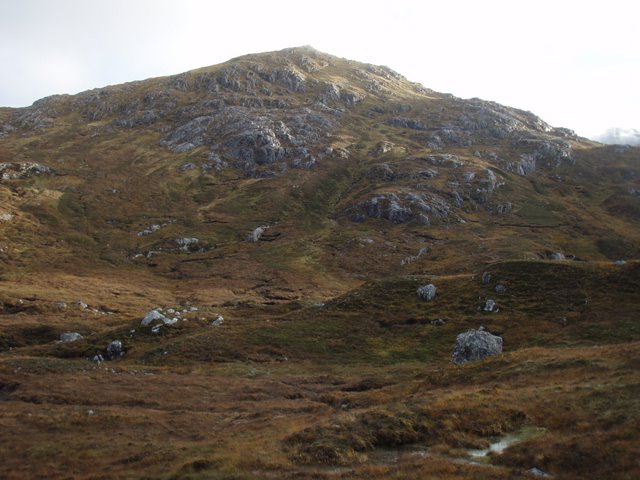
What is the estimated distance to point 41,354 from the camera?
72375 mm

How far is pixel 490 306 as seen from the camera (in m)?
79.2

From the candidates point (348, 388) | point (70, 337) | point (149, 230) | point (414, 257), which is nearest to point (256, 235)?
point (149, 230)

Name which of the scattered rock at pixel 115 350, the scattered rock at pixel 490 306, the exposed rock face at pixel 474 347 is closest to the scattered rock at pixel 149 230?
the scattered rock at pixel 115 350

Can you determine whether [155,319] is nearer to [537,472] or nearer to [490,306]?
[490,306]

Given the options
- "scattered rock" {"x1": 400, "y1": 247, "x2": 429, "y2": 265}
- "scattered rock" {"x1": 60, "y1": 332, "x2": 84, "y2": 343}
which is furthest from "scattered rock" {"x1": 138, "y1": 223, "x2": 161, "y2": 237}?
"scattered rock" {"x1": 60, "y1": 332, "x2": 84, "y2": 343}

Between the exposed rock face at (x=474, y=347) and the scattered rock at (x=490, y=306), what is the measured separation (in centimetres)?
1711

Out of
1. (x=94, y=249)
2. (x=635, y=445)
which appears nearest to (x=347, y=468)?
(x=635, y=445)

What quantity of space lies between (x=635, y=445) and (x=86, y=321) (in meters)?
95.0

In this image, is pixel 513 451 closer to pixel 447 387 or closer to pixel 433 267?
pixel 447 387

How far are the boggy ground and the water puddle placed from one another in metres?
0.59

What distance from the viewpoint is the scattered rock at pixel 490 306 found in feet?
258

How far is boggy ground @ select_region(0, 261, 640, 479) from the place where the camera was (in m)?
27.5

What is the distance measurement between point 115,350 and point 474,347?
52137mm

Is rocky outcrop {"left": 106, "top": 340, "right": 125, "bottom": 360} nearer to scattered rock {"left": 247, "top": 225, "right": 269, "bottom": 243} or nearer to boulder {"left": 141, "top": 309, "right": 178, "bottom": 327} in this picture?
boulder {"left": 141, "top": 309, "right": 178, "bottom": 327}
